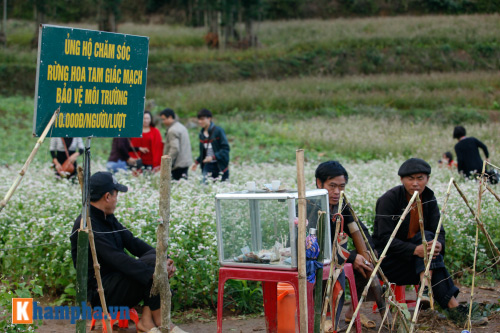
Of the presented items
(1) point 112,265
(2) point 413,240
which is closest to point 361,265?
(2) point 413,240

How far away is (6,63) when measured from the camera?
101ft

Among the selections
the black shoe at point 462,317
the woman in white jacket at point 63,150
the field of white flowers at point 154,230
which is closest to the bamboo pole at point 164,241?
the field of white flowers at point 154,230

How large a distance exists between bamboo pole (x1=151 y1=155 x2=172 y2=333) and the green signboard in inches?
19.4

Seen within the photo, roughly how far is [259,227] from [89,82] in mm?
1596

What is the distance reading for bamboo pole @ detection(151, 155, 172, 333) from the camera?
3801mm

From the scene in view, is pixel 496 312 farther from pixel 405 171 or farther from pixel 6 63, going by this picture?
pixel 6 63

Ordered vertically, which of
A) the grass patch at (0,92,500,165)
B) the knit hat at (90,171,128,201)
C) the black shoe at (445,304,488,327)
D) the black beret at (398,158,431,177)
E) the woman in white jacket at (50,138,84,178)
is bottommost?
the black shoe at (445,304,488,327)

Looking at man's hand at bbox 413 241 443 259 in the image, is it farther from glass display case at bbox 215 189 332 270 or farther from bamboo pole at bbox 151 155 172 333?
bamboo pole at bbox 151 155 172 333

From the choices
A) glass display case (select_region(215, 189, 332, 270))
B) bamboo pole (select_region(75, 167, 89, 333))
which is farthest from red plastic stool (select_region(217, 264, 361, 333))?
bamboo pole (select_region(75, 167, 89, 333))

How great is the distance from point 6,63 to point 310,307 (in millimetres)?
30547

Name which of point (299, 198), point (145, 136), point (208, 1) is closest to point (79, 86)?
point (299, 198)

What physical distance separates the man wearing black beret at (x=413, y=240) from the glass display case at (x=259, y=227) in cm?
101

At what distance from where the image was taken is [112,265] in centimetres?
459

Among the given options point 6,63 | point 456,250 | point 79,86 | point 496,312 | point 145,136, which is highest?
point 6,63
